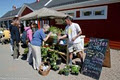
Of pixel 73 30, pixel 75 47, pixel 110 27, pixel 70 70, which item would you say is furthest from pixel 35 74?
pixel 110 27

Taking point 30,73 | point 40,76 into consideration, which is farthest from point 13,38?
point 40,76

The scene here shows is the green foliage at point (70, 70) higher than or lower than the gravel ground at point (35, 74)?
higher

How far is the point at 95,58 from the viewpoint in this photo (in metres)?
4.71

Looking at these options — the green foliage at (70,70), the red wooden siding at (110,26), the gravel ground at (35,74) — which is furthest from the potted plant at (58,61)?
the red wooden siding at (110,26)

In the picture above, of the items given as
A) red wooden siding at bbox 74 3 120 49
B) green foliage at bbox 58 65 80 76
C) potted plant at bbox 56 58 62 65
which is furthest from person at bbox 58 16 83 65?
red wooden siding at bbox 74 3 120 49

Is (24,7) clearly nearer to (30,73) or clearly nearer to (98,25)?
(98,25)

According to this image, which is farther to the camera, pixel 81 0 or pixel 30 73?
pixel 81 0

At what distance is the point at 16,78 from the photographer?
4.79 metres

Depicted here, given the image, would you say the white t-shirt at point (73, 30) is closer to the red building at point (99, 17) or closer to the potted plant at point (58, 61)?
the potted plant at point (58, 61)

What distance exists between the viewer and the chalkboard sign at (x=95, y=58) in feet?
14.9

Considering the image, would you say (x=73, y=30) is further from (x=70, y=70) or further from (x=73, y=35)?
(x=70, y=70)

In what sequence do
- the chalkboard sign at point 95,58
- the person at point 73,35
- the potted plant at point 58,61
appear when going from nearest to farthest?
1. the chalkboard sign at point 95,58
2. the person at point 73,35
3. the potted plant at point 58,61

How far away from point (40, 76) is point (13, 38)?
299 centimetres

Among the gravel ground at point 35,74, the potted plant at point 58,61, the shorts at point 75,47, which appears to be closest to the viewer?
the gravel ground at point 35,74
